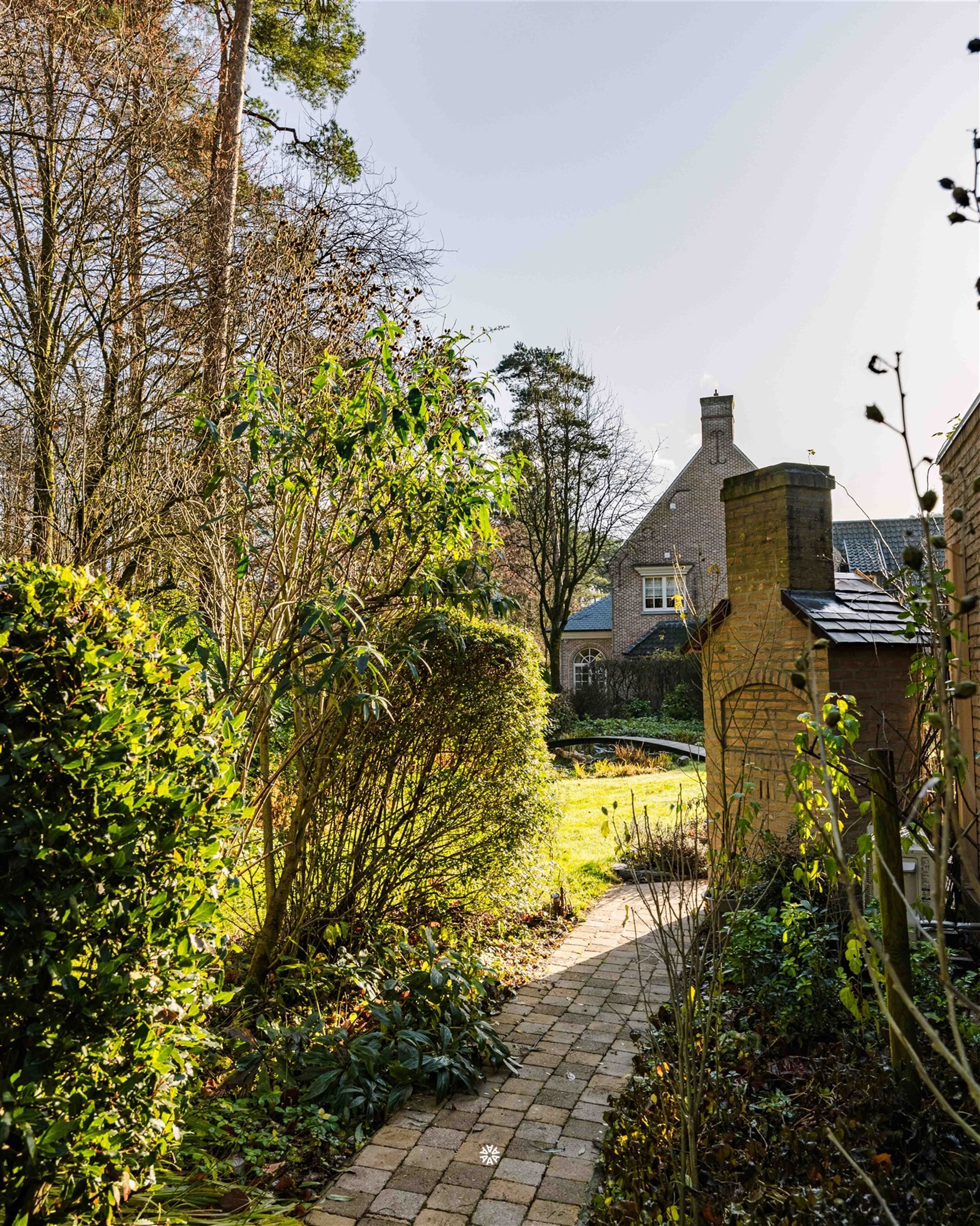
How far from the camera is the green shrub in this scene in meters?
2.29

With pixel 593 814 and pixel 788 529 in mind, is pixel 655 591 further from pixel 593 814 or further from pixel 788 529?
pixel 788 529

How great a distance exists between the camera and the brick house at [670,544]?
2800 cm

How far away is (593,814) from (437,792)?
250 inches

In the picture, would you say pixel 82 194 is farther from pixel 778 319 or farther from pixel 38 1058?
pixel 38 1058

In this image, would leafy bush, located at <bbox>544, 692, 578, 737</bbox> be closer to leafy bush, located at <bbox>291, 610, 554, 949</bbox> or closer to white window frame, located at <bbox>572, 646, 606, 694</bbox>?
white window frame, located at <bbox>572, 646, 606, 694</bbox>

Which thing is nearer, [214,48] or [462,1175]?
[462,1175]

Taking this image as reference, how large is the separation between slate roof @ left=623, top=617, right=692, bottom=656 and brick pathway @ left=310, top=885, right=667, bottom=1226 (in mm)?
22418

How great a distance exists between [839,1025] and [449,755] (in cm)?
295

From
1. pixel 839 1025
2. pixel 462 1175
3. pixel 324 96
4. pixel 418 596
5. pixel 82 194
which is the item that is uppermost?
pixel 324 96

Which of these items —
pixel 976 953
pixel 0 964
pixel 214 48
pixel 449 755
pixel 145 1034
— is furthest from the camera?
pixel 214 48

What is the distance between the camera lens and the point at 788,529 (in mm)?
7324

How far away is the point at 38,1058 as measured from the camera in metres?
2.28

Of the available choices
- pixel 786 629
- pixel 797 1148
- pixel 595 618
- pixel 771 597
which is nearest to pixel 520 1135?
pixel 797 1148

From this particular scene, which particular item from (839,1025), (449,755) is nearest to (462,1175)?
(839,1025)
